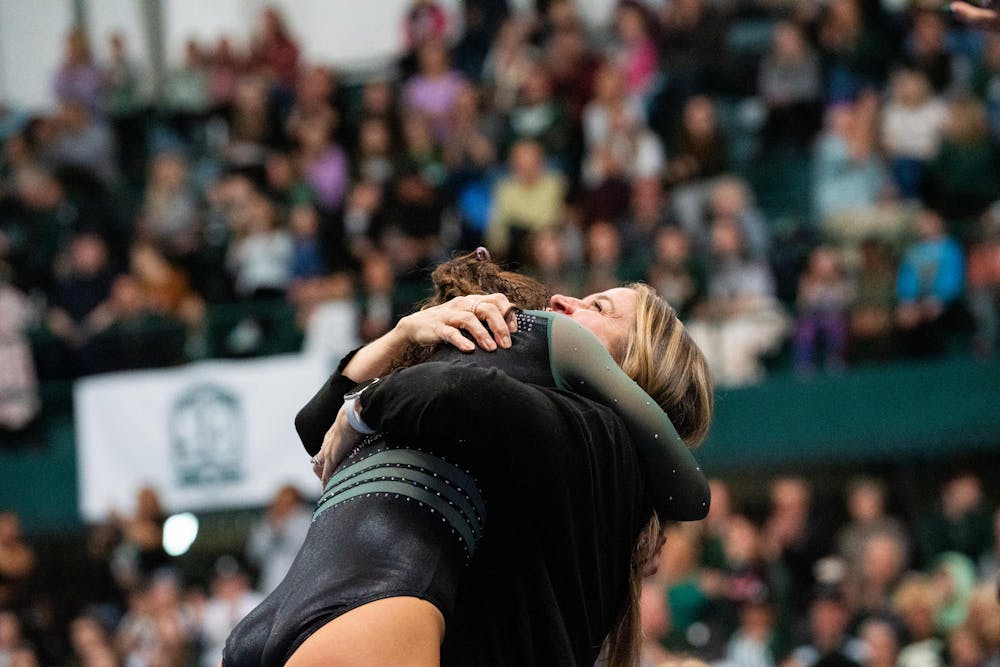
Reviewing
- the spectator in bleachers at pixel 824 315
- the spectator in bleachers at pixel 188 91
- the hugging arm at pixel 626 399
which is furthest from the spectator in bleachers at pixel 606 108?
the hugging arm at pixel 626 399

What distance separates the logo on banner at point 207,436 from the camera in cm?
1076

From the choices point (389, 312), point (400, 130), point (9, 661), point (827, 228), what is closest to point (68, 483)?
point (9, 661)

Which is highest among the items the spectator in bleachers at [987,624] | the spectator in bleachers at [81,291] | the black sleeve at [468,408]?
the black sleeve at [468,408]

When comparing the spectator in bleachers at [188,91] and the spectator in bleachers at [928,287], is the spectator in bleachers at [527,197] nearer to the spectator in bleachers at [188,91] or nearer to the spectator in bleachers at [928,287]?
the spectator in bleachers at [928,287]

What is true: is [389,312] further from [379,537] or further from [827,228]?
[379,537]

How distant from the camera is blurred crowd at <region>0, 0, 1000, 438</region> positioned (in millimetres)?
10141

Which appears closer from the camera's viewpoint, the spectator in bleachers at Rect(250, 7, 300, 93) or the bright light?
the bright light

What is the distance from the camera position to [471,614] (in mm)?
2732

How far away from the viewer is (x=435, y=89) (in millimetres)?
12961

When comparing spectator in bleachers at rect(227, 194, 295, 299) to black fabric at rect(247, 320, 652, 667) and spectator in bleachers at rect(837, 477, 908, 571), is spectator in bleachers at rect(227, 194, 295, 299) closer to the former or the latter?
spectator in bleachers at rect(837, 477, 908, 571)

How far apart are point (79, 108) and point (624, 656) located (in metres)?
12.0

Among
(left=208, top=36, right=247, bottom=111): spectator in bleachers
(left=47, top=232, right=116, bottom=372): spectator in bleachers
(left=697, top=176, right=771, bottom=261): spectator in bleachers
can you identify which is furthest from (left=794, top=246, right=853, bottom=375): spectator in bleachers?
(left=208, top=36, right=247, bottom=111): spectator in bleachers

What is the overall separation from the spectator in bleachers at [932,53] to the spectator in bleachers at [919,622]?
425 cm

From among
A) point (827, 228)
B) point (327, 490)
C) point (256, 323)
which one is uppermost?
point (327, 490)
